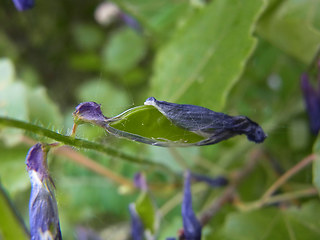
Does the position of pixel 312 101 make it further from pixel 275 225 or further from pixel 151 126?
pixel 151 126

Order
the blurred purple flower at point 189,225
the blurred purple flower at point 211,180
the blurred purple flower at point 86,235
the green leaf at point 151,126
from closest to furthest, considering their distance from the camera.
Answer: the green leaf at point 151,126 < the blurred purple flower at point 189,225 < the blurred purple flower at point 211,180 < the blurred purple flower at point 86,235

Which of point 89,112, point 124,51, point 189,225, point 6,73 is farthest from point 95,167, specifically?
point 124,51

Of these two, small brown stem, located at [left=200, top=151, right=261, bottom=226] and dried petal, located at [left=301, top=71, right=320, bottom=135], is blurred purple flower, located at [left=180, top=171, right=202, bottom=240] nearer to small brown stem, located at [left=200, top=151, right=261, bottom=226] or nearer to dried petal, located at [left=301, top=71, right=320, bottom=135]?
small brown stem, located at [left=200, top=151, right=261, bottom=226]

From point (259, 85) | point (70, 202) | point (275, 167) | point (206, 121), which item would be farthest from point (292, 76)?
point (70, 202)

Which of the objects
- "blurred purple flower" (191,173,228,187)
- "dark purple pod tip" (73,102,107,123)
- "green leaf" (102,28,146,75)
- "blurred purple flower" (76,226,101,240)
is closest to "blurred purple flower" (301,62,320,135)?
"blurred purple flower" (191,173,228,187)

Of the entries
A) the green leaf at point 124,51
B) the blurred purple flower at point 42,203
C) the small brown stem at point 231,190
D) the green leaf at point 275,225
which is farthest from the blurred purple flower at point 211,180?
the green leaf at point 124,51

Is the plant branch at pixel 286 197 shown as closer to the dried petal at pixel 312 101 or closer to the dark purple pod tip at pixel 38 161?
the dried petal at pixel 312 101
